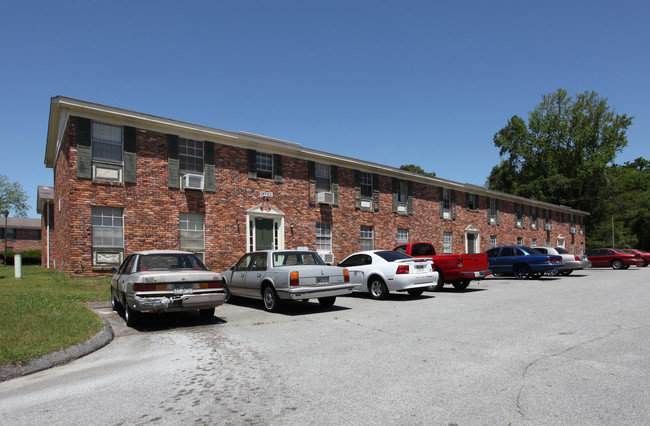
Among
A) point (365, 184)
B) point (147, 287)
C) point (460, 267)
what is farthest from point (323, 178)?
point (147, 287)

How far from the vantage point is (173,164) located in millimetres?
17594

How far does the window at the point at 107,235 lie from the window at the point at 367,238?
13244mm

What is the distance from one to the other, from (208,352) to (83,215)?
11.4 metres

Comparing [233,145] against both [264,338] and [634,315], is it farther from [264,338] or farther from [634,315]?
[634,315]

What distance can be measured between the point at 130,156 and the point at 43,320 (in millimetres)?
9553

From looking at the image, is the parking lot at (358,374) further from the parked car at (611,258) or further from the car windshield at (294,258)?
the parked car at (611,258)

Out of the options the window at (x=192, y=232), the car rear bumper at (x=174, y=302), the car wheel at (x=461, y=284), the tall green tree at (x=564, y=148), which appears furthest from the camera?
the tall green tree at (x=564, y=148)

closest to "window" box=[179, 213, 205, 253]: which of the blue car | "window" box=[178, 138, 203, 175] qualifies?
"window" box=[178, 138, 203, 175]

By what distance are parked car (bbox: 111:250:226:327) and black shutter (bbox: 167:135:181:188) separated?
8.33 meters

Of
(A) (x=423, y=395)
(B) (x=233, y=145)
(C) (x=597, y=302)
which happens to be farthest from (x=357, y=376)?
(B) (x=233, y=145)

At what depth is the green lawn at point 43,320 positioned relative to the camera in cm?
631

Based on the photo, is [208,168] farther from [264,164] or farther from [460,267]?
[460,267]

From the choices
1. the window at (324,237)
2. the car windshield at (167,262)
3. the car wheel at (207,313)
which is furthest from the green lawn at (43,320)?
the window at (324,237)

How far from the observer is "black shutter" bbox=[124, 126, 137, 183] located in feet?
53.7
